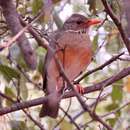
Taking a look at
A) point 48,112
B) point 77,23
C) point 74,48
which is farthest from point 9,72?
point 77,23

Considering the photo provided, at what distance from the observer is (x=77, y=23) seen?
2889mm

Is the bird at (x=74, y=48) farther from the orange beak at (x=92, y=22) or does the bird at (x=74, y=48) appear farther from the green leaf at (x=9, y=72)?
the green leaf at (x=9, y=72)

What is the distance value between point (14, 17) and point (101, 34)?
2.14 metres

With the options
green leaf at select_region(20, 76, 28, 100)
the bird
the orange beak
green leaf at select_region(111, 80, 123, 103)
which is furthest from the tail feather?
the orange beak

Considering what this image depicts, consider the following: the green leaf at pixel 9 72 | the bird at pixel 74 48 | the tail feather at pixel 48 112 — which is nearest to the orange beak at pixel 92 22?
the bird at pixel 74 48

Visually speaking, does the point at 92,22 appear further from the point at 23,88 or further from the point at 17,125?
the point at 17,125

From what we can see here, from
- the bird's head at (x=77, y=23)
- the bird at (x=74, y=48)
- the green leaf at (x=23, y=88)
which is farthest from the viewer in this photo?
the bird's head at (x=77, y=23)

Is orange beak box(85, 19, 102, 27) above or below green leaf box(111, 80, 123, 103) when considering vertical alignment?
above

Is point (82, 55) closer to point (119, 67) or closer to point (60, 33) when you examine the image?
point (60, 33)

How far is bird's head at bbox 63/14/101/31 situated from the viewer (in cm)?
275

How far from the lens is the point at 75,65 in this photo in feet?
8.55

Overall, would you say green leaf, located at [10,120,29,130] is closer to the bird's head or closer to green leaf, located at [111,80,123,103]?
green leaf, located at [111,80,123,103]

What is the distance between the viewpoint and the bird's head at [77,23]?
9.01 ft

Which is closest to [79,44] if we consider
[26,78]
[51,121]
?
[51,121]
